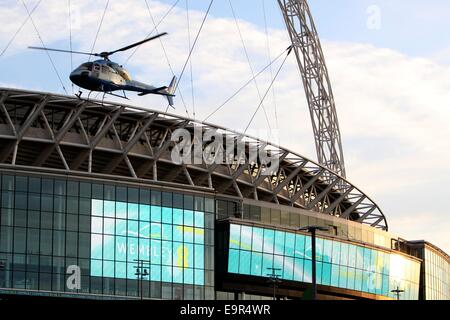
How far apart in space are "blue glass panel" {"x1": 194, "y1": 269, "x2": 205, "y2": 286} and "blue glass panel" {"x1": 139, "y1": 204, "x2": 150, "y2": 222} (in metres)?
7.31

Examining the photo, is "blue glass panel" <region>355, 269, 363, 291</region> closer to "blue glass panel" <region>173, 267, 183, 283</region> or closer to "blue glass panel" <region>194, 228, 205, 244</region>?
"blue glass panel" <region>194, 228, 205, 244</region>

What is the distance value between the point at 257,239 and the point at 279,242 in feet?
11.2

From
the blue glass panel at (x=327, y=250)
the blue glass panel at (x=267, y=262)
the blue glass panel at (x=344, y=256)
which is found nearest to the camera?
the blue glass panel at (x=267, y=262)

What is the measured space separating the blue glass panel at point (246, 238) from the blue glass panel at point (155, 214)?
32.9 feet

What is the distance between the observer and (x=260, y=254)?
376 feet

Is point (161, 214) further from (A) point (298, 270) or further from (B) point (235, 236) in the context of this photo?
(A) point (298, 270)

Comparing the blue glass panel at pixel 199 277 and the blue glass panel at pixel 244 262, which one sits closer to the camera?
the blue glass panel at pixel 199 277

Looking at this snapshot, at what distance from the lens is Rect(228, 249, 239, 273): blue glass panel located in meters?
112

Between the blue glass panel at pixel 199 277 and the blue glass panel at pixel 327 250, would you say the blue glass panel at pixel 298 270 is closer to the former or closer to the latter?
the blue glass panel at pixel 327 250

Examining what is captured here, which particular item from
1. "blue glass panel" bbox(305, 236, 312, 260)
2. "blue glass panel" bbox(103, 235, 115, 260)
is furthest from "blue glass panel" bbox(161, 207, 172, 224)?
"blue glass panel" bbox(305, 236, 312, 260)

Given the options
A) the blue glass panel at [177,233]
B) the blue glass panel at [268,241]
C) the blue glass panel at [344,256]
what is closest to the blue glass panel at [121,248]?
the blue glass panel at [177,233]

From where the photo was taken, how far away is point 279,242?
11725 cm

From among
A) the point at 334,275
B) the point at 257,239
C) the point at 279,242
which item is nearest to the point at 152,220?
the point at 257,239

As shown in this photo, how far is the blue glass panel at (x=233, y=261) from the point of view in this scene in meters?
112
